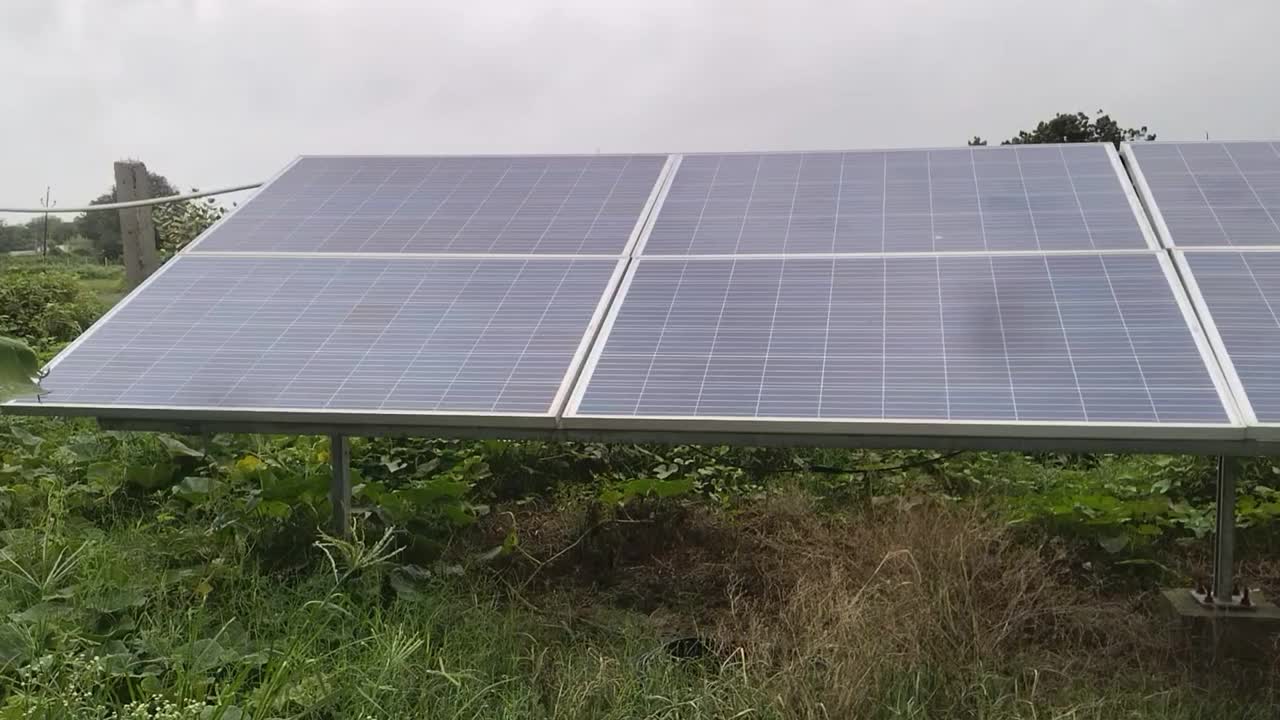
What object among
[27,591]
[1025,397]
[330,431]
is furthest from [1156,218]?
[27,591]

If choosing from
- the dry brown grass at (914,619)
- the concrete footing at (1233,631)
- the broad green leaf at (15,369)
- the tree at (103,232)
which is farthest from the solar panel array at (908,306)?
the tree at (103,232)

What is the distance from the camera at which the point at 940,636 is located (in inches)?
172

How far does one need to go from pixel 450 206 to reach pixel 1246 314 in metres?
4.46

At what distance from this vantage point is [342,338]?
5.20m

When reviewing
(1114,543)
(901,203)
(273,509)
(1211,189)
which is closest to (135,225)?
(273,509)

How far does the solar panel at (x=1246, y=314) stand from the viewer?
4.16 metres

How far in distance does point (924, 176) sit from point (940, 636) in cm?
320

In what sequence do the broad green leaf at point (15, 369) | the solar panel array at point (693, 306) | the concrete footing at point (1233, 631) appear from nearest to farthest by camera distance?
the broad green leaf at point (15, 369), the solar panel array at point (693, 306), the concrete footing at point (1233, 631)

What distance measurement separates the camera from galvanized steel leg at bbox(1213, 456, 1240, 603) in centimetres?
508

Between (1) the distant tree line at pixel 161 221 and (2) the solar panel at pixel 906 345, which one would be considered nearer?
(2) the solar panel at pixel 906 345

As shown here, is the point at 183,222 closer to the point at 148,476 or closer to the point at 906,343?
the point at 148,476

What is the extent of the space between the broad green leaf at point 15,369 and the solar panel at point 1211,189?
5061mm

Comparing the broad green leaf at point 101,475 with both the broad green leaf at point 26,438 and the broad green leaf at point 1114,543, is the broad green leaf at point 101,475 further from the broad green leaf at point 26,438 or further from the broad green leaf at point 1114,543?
the broad green leaf at point 1114,543

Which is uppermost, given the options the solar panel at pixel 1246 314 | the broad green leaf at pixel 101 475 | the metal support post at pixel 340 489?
the solar panel at pixel 1246 314
